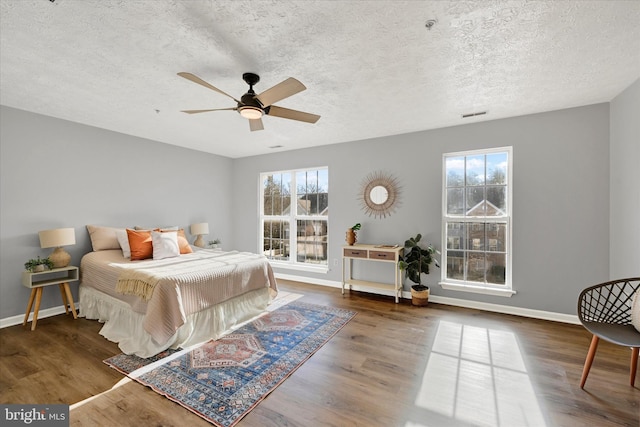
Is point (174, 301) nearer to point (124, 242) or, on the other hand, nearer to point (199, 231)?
point (124, 242)

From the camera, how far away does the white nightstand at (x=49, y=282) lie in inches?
120

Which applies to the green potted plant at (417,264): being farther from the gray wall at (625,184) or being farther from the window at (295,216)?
the gray wall at (625,184)

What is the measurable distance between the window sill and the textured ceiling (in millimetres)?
Result: 2241

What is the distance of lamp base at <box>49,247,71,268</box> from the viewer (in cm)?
327

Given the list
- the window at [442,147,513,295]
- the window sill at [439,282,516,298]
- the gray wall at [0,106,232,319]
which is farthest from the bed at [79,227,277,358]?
the window at [442,147,513,295]

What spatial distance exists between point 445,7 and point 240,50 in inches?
55.8

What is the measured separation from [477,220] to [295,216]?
3.11 meters

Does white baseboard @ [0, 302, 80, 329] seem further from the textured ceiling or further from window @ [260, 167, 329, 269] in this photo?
window @ [260, 167, 329, 269]

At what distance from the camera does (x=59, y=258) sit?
10.8ft

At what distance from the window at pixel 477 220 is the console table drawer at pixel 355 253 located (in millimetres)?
1160

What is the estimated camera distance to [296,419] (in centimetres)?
174

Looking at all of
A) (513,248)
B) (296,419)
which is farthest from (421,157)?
(296,419)

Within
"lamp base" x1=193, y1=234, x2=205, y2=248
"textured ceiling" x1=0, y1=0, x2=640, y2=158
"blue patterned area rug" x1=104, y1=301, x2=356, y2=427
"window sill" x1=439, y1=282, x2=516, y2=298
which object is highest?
"textured ceiling" x1=0, y1=0, x2=640, y2=158

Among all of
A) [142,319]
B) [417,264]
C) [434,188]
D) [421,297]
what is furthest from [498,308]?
[142,319]
